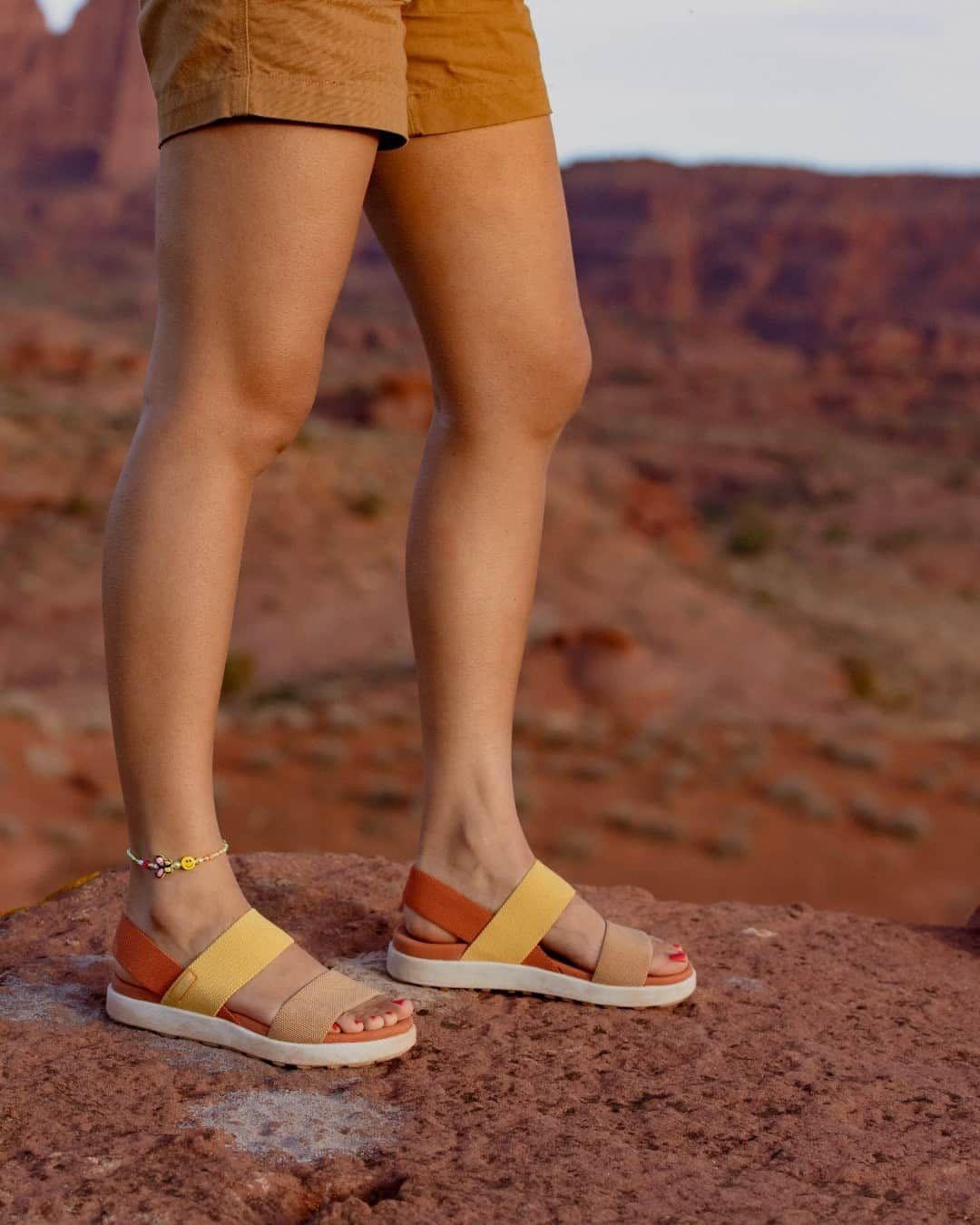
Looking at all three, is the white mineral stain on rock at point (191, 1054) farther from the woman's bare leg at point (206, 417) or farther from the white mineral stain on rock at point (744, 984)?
the white mineral stain on rock at point (744, 984)

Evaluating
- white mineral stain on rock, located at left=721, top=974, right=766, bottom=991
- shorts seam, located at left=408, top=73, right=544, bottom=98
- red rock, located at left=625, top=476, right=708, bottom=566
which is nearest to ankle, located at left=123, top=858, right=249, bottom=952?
white mineral stain on rock, located at left=721, top=974, right=766, bottom=991

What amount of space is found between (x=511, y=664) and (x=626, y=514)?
69.8 feet

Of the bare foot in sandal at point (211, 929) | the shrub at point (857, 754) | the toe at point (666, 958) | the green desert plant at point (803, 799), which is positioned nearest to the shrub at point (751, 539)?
the shrub at point (857, 754)

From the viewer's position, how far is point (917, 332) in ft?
163

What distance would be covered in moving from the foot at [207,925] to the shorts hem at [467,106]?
3.18ft

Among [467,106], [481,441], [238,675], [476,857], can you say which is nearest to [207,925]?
[476,857]

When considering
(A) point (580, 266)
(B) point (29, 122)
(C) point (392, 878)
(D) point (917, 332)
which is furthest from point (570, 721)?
(B) point (29, 122)

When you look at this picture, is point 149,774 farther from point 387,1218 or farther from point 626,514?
point 626,514

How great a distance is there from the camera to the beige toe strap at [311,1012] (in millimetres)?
1581

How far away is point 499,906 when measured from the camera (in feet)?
6.04

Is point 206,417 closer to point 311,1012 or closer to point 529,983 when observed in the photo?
point 311,1012

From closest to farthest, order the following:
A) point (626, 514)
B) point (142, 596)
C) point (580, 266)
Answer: point (142, 596)
point (626, 514)
point (580, 266)

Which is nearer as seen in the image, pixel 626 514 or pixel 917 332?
pixel 626 514

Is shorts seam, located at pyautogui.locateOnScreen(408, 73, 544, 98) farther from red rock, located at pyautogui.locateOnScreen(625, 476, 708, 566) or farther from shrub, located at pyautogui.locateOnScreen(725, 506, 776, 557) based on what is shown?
shrub, located at pyautogui.locateOnScreen(725, 506, 776, 557)
